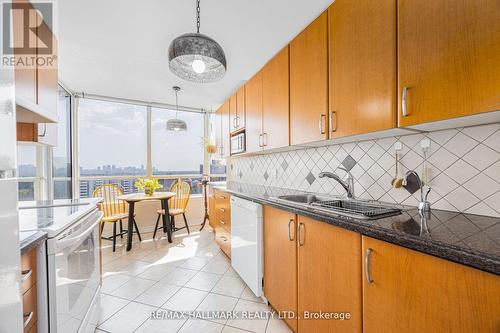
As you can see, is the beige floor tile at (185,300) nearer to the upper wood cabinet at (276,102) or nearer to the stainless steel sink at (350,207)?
the stainless steel sink at (350,207)

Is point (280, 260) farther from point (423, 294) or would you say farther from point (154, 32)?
point (154, 32)

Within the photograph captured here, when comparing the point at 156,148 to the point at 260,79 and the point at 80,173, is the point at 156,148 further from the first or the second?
the point at 260,79

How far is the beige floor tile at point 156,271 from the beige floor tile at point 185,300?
0.42 meters

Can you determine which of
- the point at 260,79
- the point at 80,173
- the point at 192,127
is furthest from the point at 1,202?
the point at 192,127

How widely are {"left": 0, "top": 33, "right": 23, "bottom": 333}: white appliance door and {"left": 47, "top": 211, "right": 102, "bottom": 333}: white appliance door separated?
572 millimetres

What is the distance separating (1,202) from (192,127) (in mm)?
4457

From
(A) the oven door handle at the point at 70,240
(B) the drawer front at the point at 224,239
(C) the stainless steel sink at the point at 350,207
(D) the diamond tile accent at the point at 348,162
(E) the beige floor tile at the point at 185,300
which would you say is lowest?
(E) the beige floor tile at the point at 185,300

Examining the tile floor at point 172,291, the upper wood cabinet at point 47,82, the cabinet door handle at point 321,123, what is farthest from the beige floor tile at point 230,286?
the upper wood cabinet at point 47,82

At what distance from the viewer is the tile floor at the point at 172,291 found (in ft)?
5.16

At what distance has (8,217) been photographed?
0.49m

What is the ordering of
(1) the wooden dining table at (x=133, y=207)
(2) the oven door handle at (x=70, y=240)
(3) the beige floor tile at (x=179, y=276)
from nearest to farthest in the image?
(2) the oven door handle at (x=70, y=240), (3) the beige floor tile at (x=179, y=276), (1) the wooden dining table at (x=133, y=207)

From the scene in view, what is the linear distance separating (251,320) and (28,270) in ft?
4.69

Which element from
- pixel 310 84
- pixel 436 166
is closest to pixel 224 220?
pixel 310 84

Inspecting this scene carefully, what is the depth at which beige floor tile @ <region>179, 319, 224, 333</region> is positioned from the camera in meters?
1.52
